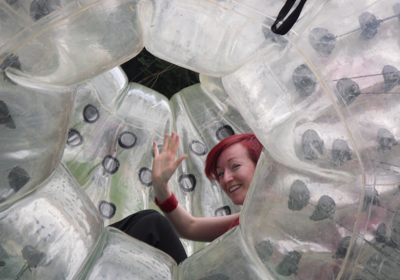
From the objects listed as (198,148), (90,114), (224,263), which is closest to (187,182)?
(198,148)

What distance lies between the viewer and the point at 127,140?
59.2 inches

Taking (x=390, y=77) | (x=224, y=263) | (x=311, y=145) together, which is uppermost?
(x=390, y=77)

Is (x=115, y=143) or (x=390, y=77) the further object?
(x=115, y=143)

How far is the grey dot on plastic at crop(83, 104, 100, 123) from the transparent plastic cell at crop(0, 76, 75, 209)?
72 cm

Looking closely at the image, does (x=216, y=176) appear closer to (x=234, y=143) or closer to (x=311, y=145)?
(x=234, y=143)

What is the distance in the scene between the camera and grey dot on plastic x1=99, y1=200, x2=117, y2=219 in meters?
1.40

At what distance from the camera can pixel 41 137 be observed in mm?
705

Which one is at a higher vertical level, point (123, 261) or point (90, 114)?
point (123, 261)

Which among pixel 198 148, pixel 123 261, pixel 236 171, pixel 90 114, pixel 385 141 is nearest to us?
pixel 385 141

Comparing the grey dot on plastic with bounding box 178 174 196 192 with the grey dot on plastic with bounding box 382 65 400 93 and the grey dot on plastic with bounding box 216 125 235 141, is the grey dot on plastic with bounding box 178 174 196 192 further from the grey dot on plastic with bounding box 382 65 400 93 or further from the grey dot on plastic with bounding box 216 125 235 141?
the grey dot on plastic with bounding box 382 65 400 93

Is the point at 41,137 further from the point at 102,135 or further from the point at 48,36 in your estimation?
the point at 102,135

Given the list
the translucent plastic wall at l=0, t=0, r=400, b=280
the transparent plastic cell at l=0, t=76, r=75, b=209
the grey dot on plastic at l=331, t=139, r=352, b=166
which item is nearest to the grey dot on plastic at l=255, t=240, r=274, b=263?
the translucent plastic wall at l=0, t=0, r=400, b=280

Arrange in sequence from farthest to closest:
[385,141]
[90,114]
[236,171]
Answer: [90,114] → [236,171] → [385,141]

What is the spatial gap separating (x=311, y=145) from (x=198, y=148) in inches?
36.7
